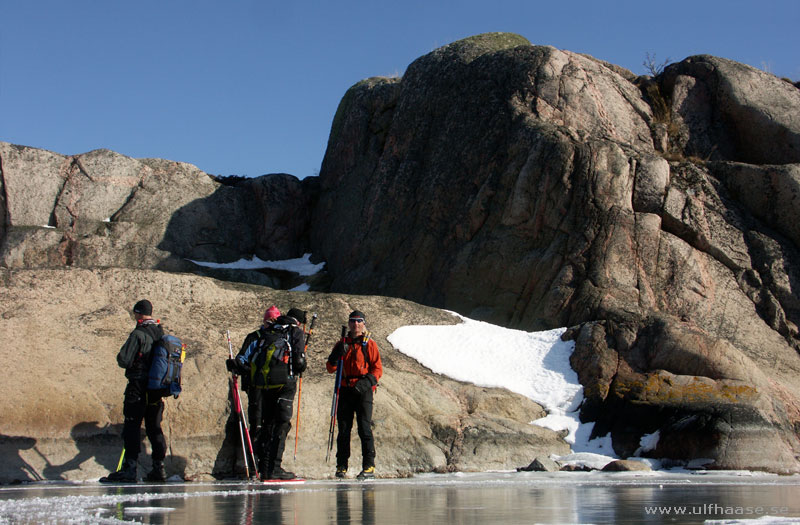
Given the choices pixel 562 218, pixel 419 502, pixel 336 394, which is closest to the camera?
pixel 419 502

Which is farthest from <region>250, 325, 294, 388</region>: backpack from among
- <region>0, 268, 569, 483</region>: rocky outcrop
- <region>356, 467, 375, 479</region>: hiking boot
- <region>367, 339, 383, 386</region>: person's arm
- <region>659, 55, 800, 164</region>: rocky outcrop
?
<region>659, 55, 800, 164</region>: rocky outcrop

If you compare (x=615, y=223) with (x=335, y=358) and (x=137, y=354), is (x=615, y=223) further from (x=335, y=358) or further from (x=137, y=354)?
(x=137, y=354)

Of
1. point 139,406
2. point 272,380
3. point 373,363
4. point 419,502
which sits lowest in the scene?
point 419,502

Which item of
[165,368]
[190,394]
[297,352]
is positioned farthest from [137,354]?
[297,352]

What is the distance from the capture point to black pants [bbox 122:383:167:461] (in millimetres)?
11383

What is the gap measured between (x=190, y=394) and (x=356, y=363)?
2842 millimetres

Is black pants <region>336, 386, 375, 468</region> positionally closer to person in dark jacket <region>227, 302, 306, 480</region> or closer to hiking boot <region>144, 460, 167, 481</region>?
person in dark jacket <region>227, 302, 306, 480</region>

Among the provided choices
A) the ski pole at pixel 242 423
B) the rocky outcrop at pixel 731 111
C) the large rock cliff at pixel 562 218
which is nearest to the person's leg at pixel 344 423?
the ski pole at pixel 242 423

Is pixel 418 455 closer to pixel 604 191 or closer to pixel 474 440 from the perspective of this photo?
pixel 474 440

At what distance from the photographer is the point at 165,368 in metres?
11.6

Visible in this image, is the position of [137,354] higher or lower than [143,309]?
lower

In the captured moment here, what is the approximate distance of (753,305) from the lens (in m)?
22.8

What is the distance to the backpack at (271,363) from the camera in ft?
38.3

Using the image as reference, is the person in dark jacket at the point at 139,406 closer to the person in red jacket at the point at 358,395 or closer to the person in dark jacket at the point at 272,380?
the person in dark jacket at the point at 272,380
